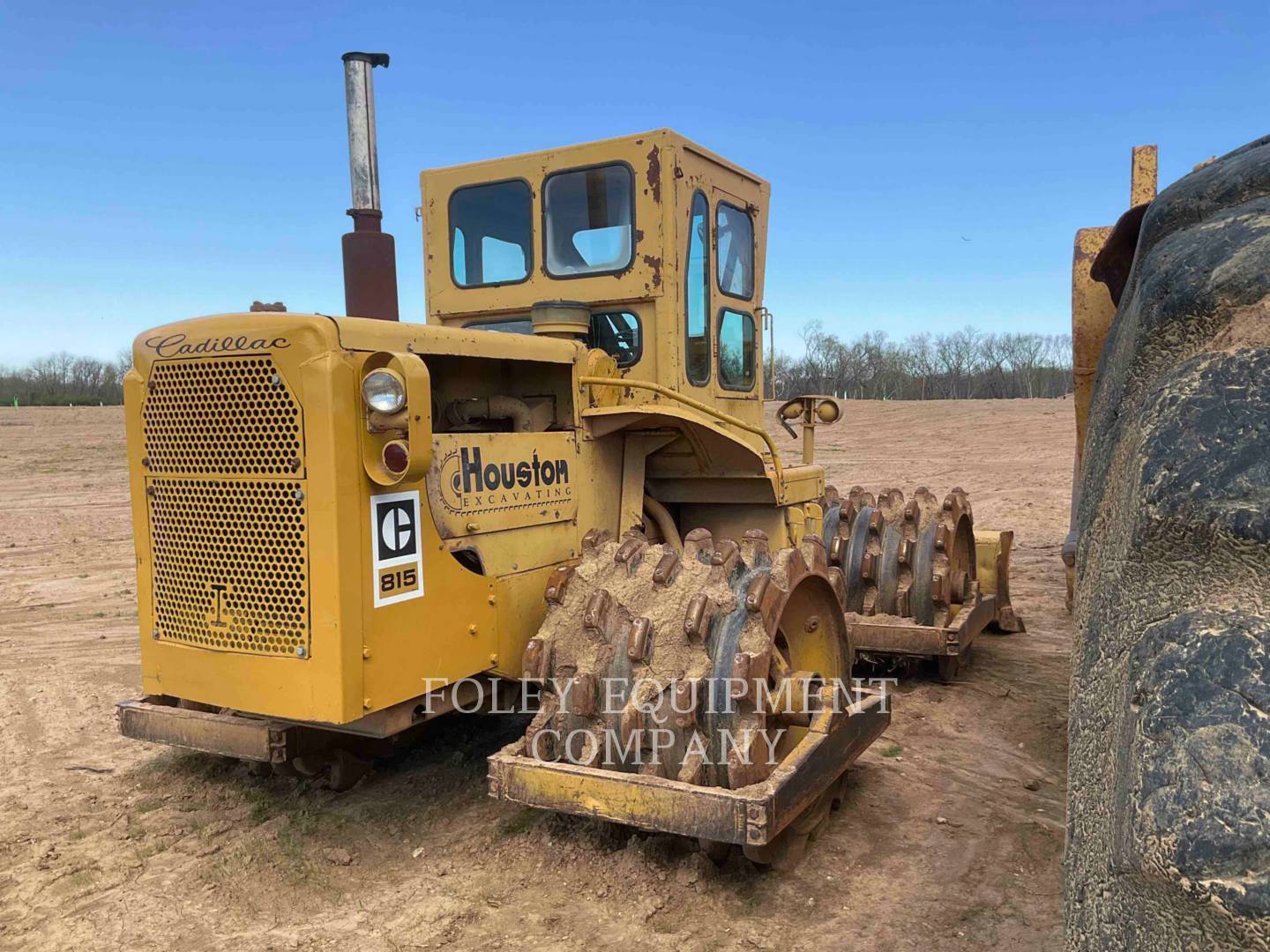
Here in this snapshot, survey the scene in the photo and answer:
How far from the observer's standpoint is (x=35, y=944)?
3.16m

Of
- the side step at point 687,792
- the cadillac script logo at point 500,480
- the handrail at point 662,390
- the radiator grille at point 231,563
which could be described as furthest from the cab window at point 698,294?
the radiator grille at point 231,563

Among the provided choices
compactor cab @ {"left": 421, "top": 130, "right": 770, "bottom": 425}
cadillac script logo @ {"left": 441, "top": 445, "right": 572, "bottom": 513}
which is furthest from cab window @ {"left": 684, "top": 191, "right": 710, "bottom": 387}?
cadillac script logo @ {"left": 441, "top": 445, "right": 572, "bottom": 513}

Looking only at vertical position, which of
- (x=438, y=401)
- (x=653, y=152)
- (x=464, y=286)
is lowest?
(x=438, y=401)

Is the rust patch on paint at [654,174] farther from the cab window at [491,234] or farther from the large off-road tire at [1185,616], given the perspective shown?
the large off-road tire at [1185,616]

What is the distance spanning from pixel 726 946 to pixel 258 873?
181cm

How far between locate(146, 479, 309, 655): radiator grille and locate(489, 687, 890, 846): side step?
0.87 metres

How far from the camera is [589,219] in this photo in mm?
4695

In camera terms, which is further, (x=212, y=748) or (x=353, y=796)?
(x=353, y=796)

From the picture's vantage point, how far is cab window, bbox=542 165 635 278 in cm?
459

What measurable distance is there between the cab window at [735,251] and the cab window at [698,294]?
15 cm

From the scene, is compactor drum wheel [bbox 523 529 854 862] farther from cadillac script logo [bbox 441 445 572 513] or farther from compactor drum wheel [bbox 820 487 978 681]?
compactor drum wheel [bbox 820 487 978 681]

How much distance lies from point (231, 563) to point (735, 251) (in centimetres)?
317

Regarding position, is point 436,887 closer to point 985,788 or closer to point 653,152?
point 985,788

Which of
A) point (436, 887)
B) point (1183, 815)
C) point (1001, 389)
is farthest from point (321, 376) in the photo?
point (1001, 389)
